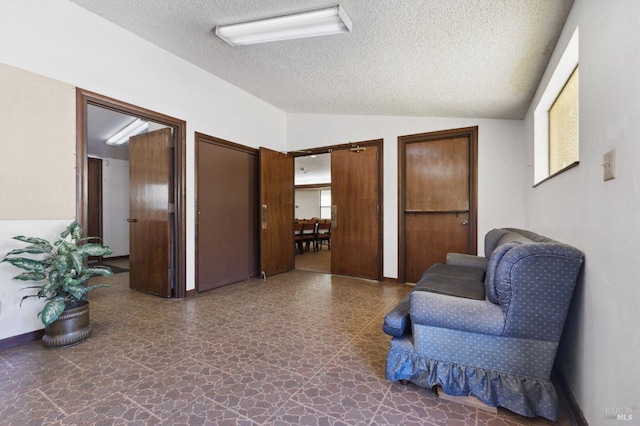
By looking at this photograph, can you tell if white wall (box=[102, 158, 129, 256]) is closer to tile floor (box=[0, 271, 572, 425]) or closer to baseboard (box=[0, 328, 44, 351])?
tile floor (box=[0, 271, 572, 425])

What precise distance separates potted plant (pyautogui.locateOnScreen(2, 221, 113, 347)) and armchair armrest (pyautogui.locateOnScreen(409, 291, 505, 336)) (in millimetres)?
2492

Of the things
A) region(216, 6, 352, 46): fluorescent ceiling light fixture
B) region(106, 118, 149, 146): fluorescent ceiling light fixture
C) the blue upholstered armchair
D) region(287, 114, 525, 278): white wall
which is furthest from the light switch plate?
region(106, 118, 149, 146): fluorescent ceiling light fixture

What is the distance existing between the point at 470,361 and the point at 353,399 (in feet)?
2.23

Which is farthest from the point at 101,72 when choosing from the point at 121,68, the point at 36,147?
the point at 36,147

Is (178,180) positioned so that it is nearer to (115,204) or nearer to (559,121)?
(559,121)

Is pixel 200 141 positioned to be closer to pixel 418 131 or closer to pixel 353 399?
pixel 418 131

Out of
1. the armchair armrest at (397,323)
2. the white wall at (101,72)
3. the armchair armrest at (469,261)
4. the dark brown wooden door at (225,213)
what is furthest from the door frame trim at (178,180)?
the armchair armrest at (469,261)

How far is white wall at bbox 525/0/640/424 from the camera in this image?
0.99 m

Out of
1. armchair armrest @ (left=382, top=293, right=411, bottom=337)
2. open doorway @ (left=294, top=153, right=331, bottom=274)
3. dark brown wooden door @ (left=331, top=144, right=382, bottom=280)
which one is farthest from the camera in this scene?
open doorway @ (left=294, top=153, right=331, bottom=274)

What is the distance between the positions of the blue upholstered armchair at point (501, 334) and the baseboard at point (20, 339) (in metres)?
2.83

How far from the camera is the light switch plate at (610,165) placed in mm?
1110

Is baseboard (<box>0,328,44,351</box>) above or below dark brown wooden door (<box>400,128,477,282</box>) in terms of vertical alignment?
below

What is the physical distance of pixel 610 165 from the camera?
1135 millimetres

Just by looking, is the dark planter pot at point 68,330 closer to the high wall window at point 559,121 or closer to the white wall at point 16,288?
the white wall at point 16,288
